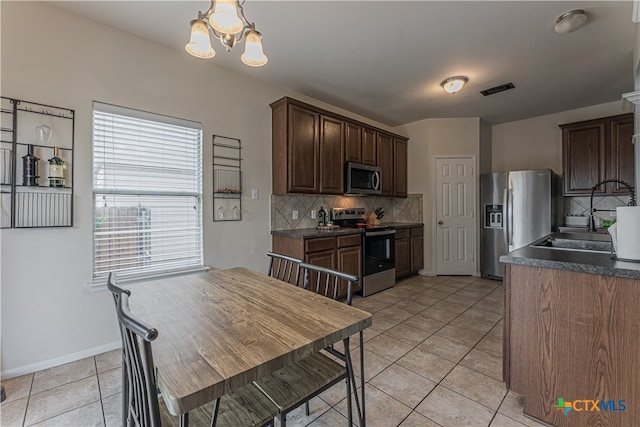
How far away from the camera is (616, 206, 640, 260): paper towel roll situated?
1.36m

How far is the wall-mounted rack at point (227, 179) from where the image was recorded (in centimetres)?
290

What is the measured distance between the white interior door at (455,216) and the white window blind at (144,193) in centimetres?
378

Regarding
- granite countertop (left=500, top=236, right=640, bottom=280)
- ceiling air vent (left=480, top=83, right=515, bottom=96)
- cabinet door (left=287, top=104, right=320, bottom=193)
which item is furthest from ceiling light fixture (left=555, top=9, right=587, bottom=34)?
cabinet door (left=287, top=104, right=320, bottom=193)

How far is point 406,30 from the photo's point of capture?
2.36 meters

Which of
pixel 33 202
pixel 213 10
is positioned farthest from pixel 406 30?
pixel 33 202

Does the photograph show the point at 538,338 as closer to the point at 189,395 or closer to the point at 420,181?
the point at 189,395

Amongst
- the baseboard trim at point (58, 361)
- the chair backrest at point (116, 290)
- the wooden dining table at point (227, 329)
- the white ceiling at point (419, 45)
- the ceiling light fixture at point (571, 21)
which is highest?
the white ceiling at point (419, 45)

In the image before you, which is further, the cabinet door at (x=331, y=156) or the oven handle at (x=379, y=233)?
the oven handle at (x=379, y=233)

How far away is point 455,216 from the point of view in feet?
15.4

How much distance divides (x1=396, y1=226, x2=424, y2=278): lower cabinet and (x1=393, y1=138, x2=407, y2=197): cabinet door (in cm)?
69

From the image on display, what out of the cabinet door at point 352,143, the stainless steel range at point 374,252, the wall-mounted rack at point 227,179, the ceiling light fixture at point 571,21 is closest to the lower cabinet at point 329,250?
the stainless steel range at point 374,252

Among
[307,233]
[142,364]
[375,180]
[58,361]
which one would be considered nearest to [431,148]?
[375,180]

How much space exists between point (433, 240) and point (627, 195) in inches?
98.1

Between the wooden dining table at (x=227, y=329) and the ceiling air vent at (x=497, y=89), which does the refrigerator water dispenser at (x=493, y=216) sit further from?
the wooden dining table at (x=227, y=329)
